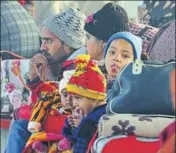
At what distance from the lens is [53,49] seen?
11.8 ft

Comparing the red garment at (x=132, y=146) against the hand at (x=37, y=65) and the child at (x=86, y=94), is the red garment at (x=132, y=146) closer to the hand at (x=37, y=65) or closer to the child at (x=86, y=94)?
the child at (x=86, y=94)

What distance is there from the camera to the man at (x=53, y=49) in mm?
3119

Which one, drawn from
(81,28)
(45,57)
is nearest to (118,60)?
(45,57)

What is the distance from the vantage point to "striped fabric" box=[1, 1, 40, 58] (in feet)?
17.7

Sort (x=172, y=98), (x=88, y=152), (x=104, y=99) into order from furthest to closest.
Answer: (x=104, y=99), (x=88, y=152), (x=172, y=98)

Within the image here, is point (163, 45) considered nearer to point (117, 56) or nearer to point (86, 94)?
point (117, 56)

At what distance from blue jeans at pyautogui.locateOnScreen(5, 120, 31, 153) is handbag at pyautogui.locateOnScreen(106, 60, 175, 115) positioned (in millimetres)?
1029

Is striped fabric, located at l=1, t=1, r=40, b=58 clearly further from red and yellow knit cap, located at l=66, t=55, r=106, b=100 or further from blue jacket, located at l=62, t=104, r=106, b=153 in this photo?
blue jacket, located at l=62, t=104, r=106, b=153

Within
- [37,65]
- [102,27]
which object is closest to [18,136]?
[37,65]

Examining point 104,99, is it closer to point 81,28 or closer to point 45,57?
point 45,57

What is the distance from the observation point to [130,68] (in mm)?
2129

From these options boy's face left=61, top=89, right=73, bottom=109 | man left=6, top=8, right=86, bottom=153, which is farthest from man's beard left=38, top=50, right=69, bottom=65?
boy's face left=61, top=89, right=73, bottom=109

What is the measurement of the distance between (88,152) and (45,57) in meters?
1.19

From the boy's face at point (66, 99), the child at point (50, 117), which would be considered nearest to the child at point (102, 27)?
the child at point (50, 117)
